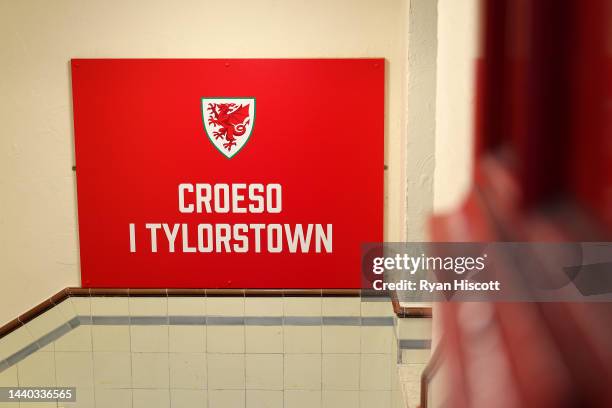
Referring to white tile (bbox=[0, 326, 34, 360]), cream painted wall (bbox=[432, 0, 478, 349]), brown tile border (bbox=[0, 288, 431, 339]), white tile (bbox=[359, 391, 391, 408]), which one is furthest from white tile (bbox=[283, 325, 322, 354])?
cream painted wall (bbox=[432, 0, 478, 349])

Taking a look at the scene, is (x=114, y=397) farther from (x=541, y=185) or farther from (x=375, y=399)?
(x=541, y=185)

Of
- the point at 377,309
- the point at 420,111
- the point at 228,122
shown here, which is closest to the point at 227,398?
the point at 377,309

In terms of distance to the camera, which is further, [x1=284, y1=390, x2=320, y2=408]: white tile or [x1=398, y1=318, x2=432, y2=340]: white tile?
[x1=284, y1=390, x2=320, y2=408]: white tile

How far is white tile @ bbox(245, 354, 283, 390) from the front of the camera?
2445 mm

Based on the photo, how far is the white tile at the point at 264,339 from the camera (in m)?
2.42

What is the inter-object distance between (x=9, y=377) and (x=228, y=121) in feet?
4.66

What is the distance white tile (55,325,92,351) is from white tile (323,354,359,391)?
99 cm

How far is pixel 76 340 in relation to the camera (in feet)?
8.04

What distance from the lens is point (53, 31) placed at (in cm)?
222

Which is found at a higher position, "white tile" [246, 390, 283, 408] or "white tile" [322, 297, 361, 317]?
"white tile" [322, 297, 361, 317]

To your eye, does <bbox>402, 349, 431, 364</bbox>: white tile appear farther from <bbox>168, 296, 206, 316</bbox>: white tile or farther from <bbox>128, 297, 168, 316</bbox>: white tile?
<bbox>128, 297, 168, 316</bbox>: white tile

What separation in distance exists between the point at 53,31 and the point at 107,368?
1369 millimetres

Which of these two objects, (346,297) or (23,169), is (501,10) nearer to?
(346,297)

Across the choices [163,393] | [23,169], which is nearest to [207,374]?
[163,393]
